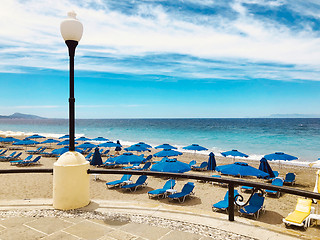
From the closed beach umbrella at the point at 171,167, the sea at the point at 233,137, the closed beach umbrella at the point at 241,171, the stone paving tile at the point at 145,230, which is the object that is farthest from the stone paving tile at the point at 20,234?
the sea at the point at 233,137

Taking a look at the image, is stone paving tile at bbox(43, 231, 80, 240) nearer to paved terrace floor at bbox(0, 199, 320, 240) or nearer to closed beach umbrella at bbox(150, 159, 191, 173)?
paved terrace floor at bbox(0, 199, 320, 240)

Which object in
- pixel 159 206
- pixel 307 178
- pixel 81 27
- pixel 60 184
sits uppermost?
pixel 81 27

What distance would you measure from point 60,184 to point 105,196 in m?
6.71

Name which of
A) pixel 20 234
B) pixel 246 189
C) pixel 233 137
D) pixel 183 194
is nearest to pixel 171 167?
pixel 183 194

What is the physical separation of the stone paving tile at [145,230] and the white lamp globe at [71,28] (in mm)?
3348

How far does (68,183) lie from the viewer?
13.5 ft

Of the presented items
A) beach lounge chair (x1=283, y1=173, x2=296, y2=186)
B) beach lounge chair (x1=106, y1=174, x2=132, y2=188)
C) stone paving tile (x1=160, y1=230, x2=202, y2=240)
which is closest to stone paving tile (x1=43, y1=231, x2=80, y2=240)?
stone paving tile (x1=160, y1=230, x2=202, y2=240)

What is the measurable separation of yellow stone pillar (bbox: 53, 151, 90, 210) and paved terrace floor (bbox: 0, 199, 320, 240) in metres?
0.15

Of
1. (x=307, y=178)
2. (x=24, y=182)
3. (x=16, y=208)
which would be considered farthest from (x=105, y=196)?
(x=307, y=178)

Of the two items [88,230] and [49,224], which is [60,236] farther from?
[49,224]

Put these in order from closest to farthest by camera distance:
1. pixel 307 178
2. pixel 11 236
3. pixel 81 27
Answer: pixel 11 236
pixel 81 27
pixel 307 178

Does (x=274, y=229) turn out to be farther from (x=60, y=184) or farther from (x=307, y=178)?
(x=307, y=178)

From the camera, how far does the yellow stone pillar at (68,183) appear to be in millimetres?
4109

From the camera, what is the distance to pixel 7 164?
708 inches
